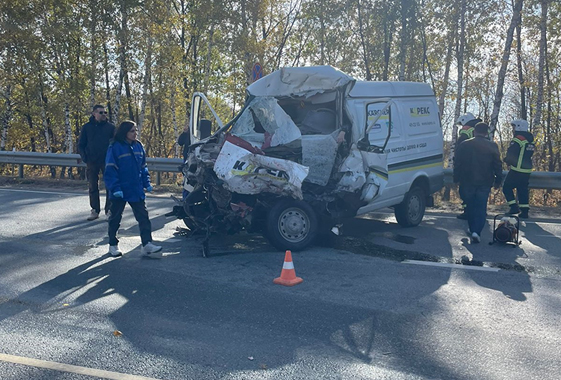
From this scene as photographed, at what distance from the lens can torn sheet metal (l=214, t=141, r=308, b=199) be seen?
7.03 meters

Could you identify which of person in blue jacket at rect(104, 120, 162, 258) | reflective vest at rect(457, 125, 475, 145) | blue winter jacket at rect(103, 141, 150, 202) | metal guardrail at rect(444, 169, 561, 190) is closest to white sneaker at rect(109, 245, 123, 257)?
person in blue jacket at rect(104, 120, 162, 258)

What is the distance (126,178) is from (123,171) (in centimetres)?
9

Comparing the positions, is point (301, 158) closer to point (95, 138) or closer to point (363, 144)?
point (363, 144)

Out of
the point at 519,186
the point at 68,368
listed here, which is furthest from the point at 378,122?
the point at 68,368

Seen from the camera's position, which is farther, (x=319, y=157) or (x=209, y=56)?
(x=209, y=56)

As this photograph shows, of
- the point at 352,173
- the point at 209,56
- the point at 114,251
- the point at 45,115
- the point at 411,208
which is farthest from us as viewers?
the point at 45,115

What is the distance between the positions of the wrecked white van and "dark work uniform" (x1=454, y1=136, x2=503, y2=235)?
1047 mm

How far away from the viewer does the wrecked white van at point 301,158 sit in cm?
713

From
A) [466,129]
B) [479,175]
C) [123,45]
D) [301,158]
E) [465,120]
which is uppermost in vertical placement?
[123,45]

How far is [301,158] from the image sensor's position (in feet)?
25.1

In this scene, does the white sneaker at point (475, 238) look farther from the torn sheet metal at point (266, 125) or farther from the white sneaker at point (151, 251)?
the white sneaker at point (151, 251)

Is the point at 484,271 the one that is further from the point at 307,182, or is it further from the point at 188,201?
the point at 188,201

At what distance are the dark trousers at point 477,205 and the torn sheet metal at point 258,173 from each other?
9.29 feet

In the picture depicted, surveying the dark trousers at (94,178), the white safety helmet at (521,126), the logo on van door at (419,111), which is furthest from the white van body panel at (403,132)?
the dark trousers at (94,178)
